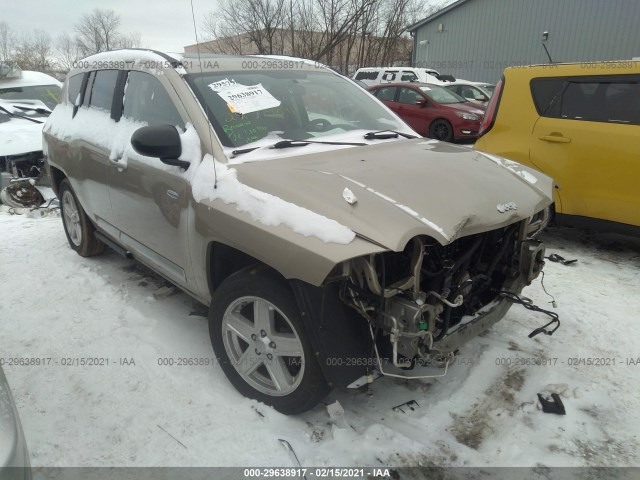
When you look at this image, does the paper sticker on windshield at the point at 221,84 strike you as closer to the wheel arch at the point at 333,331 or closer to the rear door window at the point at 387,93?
the wheel arch at the point at 333,331

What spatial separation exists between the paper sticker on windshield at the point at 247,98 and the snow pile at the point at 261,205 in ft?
1.46

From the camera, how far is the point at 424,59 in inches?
A: 1031

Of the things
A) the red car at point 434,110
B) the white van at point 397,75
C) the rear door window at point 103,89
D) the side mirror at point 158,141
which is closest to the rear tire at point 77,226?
the rear door window at point 103,89

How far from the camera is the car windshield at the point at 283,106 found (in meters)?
2.76

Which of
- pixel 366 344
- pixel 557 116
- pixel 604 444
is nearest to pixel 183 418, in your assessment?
pixel 366 344

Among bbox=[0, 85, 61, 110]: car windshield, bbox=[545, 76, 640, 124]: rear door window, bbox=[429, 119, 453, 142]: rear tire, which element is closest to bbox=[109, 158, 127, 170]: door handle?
bbox=[545, 76, 640, 124]: rear door window

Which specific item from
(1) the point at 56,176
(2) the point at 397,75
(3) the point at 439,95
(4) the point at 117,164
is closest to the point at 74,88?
(1) the point at 56,176

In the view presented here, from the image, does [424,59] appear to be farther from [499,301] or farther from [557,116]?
[499,301]

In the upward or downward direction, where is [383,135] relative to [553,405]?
upward

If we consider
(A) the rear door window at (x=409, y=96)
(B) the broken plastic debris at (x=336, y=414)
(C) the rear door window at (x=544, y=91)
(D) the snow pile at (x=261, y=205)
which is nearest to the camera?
(D) the snow pile at (x=261, y=205)

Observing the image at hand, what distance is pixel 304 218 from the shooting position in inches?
81.0

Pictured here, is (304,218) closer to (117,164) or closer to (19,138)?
(117,164)

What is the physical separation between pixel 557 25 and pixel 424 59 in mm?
7311

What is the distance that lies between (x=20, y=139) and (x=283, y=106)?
600 centimetres
